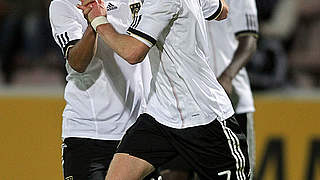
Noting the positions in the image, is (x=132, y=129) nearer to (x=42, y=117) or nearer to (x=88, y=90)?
(x=88, y=90)

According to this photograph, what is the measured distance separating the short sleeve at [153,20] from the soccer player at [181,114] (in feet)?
0.14

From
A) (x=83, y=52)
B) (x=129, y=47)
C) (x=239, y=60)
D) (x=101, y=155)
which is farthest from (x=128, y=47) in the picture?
(x=239, y=60)

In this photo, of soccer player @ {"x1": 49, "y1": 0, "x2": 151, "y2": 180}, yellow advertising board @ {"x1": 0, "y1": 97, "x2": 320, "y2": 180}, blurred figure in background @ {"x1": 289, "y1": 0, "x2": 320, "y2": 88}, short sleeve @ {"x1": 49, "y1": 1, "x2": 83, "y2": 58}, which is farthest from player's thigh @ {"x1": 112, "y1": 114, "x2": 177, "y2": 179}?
blurred figure in background @ {"x1": 289, "y1": 0, "x2": 320, "y2": 88}

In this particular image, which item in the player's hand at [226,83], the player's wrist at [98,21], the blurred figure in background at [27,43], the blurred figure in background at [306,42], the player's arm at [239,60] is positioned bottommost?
the blurred figure in background at [306,42]

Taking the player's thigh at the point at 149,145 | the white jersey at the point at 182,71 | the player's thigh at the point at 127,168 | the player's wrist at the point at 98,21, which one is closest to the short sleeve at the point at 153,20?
the white jersey at the point at 182,71

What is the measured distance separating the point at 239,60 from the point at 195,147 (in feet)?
3.98

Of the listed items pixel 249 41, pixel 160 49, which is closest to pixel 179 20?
pixel 160 49

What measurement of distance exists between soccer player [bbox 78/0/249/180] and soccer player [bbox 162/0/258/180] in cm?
113

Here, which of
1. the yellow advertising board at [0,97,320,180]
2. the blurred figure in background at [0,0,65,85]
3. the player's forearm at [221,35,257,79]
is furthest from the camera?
the blurred figure in background at [0,0,65,85]

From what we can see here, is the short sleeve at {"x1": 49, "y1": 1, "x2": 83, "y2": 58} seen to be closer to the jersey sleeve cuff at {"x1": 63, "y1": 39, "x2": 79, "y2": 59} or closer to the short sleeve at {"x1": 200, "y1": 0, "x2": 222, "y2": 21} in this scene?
the jersey sleeve cuff at {"x1": 63, "y1": 39, "x2": 79, "y2": 59}

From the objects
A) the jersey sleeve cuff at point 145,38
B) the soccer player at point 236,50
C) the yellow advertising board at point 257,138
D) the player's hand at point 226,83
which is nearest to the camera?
the jersey sleeve cuff at point 145,38

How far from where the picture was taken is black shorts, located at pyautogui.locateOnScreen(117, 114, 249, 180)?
3660mm

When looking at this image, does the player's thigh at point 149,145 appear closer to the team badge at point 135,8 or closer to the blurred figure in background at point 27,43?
the team badge at point 135,8

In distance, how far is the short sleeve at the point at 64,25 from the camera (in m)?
3.93
